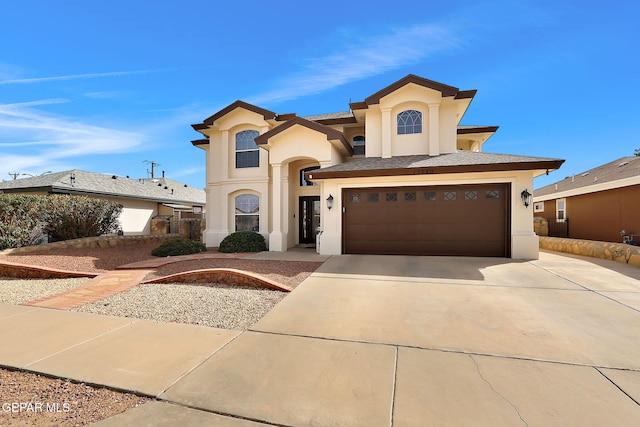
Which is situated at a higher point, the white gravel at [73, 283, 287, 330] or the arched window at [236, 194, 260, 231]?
the arched window at [236, 194, 260, 231]

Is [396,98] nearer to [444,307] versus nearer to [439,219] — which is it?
[439,219]

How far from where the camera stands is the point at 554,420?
2.15 meters

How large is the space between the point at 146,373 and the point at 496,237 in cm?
986

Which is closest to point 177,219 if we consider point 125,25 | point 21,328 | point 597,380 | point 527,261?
point 125,25

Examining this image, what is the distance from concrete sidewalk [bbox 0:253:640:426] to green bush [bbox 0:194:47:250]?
665 cm

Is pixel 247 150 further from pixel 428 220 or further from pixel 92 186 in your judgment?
pixel 92 186

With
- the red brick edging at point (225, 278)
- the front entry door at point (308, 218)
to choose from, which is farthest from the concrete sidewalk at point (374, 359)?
the front entry door at point (308, 218)

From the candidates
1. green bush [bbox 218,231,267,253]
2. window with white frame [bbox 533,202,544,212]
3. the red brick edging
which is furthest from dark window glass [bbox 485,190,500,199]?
window with white frame [bbox 533,202,544,212]

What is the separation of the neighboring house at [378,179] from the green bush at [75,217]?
4.42 meters

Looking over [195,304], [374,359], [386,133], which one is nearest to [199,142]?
[386,133]

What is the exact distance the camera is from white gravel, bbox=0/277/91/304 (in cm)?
549
